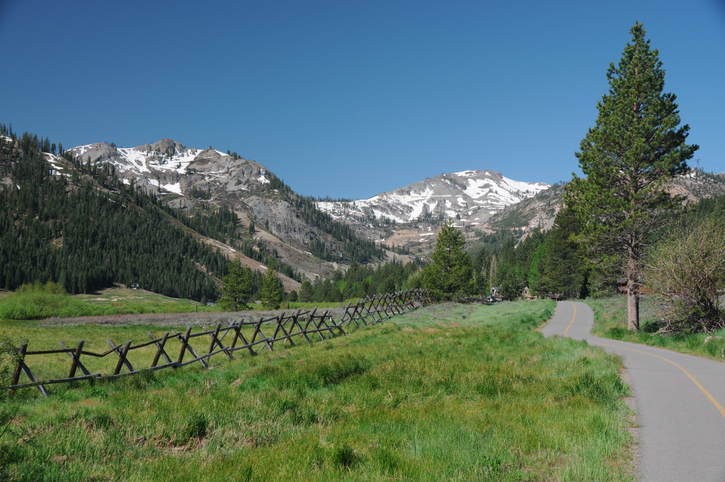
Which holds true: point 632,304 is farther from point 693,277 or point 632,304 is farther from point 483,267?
point 483,267

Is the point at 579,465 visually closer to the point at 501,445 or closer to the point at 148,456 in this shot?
the point at 501,445

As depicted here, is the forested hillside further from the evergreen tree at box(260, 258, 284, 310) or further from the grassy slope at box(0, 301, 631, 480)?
the grassy slope at box(0, 301, 631, 480)

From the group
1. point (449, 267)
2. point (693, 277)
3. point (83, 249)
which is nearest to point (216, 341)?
point (693, 277)

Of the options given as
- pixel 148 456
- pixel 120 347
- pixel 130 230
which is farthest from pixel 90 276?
pixel 148 456

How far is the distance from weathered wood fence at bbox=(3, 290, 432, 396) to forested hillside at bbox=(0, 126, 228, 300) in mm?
123494

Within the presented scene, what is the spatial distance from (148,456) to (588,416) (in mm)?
7351

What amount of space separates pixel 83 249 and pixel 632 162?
7010 inches

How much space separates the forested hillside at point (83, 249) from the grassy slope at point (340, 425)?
139819 mm

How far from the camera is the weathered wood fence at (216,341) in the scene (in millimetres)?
11891

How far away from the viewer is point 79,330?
1313 inches

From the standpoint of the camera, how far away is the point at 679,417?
775cm

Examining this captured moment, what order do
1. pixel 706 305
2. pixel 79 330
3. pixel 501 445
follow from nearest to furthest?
1. pixel 501 445
2. pixel 706 305
3. pixel 79 330

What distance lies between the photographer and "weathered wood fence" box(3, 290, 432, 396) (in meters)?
11.9

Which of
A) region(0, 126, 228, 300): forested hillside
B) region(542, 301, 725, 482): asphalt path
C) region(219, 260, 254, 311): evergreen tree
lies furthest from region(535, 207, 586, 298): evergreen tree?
region(0, 126, 228, 300): forested hillside
